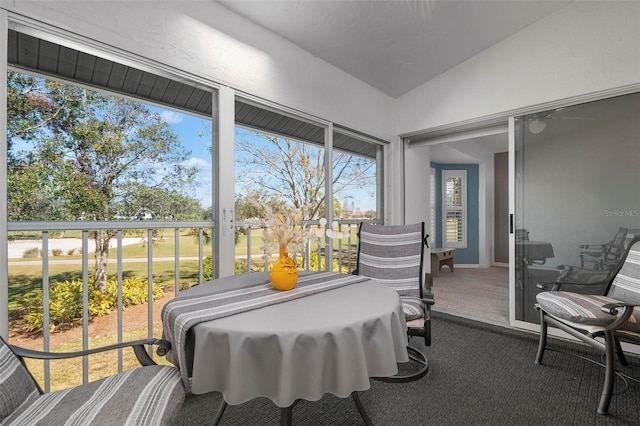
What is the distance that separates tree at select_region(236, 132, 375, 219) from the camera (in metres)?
2.81

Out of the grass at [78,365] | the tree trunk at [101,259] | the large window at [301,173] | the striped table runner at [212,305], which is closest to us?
the striped table runner at [212,305]

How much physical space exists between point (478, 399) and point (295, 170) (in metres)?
2.54

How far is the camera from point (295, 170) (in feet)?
10.9

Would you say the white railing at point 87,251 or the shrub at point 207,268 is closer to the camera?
the white railing at point 87,251

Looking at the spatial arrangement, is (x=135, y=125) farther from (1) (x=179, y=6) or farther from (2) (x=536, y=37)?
(2) (x=536, y=37)

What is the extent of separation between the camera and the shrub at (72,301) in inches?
71.3

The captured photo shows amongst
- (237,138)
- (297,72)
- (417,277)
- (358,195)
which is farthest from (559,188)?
(237,138)

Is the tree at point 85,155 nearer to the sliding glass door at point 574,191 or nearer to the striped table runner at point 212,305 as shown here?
the striped table runner at point 212,305

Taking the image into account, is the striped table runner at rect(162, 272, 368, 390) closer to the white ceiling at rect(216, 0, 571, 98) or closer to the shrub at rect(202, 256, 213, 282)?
the shrub at rect(202, 256, 213, 282)

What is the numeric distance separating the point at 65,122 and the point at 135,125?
0.40 meters

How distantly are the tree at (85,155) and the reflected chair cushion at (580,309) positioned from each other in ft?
9.53

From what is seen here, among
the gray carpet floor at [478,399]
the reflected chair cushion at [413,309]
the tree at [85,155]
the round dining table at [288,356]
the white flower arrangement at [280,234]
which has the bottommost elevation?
the gray carpet floor at [478,399]

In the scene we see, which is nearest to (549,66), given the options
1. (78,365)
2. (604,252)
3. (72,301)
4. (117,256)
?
(604,252)

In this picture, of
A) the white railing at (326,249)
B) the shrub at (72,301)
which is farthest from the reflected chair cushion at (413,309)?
the shrub at (72,301)
